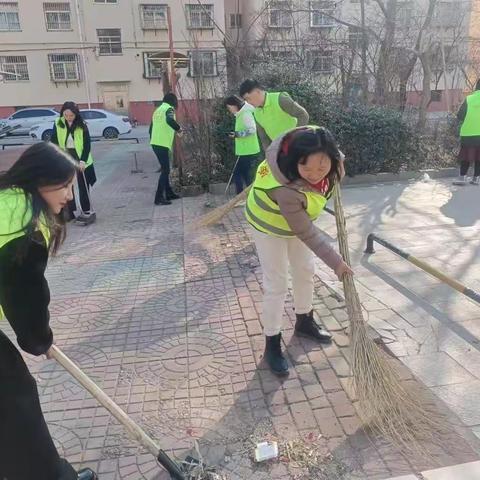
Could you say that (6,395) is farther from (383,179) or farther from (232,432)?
(383,179)

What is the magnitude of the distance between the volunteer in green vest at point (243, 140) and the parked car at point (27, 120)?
710 inches

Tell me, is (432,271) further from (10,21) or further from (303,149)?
(10,21)

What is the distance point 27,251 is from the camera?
4.85 feet

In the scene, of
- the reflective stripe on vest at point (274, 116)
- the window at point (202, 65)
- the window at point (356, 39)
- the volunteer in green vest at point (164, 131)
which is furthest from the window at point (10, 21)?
the reflective stripe on vest at point (274, 116)

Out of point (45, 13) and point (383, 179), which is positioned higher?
point (45, 13)

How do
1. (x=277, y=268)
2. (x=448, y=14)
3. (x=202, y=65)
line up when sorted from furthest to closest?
(x=448, y=14) → (x=202, y=65) → (x=277, y=268)

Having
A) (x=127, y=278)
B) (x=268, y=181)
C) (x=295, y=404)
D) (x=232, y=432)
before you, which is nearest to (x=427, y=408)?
(x=295, y=404)

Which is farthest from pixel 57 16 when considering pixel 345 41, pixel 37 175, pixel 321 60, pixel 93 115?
pixel 37 175

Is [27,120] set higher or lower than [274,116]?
lower

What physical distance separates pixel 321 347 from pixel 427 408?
31.9 inches

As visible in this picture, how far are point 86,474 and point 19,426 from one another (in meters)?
0.60

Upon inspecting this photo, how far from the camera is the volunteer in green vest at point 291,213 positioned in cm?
230

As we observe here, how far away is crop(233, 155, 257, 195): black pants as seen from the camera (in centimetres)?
658

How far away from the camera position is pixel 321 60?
12461mm
